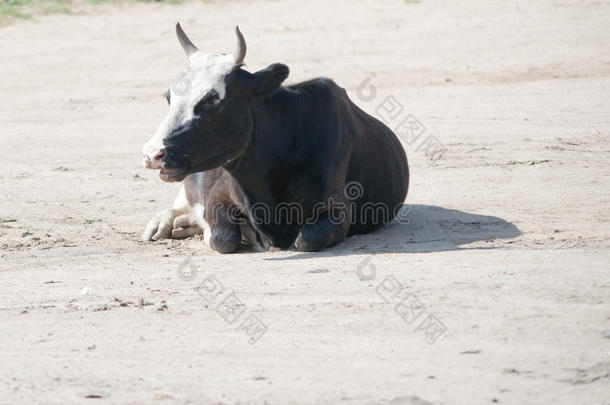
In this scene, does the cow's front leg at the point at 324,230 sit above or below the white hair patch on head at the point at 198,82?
below

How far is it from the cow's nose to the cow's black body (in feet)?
2.96

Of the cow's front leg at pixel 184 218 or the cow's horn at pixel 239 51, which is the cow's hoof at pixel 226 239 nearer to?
the cow's front leg at pixel 184 218

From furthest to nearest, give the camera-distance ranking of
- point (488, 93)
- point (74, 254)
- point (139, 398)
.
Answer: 1. point (488, 93)
2. point (74, 254)
3. point (139, 398)

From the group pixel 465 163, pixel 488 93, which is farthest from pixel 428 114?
pixel 465 163

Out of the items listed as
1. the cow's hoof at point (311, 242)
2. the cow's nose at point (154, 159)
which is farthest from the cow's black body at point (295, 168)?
the cow's nose at point (154, 159)

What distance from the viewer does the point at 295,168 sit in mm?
9047

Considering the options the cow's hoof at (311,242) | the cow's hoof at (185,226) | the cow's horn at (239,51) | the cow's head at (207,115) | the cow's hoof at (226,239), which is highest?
the cow's horn at (239,51)

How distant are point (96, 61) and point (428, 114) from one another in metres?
6.42

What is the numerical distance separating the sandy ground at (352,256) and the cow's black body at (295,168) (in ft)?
1.32

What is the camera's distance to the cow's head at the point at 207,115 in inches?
323

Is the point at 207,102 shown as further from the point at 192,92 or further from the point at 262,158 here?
the point at 262,158

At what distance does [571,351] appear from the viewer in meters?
6.09

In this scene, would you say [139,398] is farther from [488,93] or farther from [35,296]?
[488,93]

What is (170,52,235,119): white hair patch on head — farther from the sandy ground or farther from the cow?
the sandy ground
